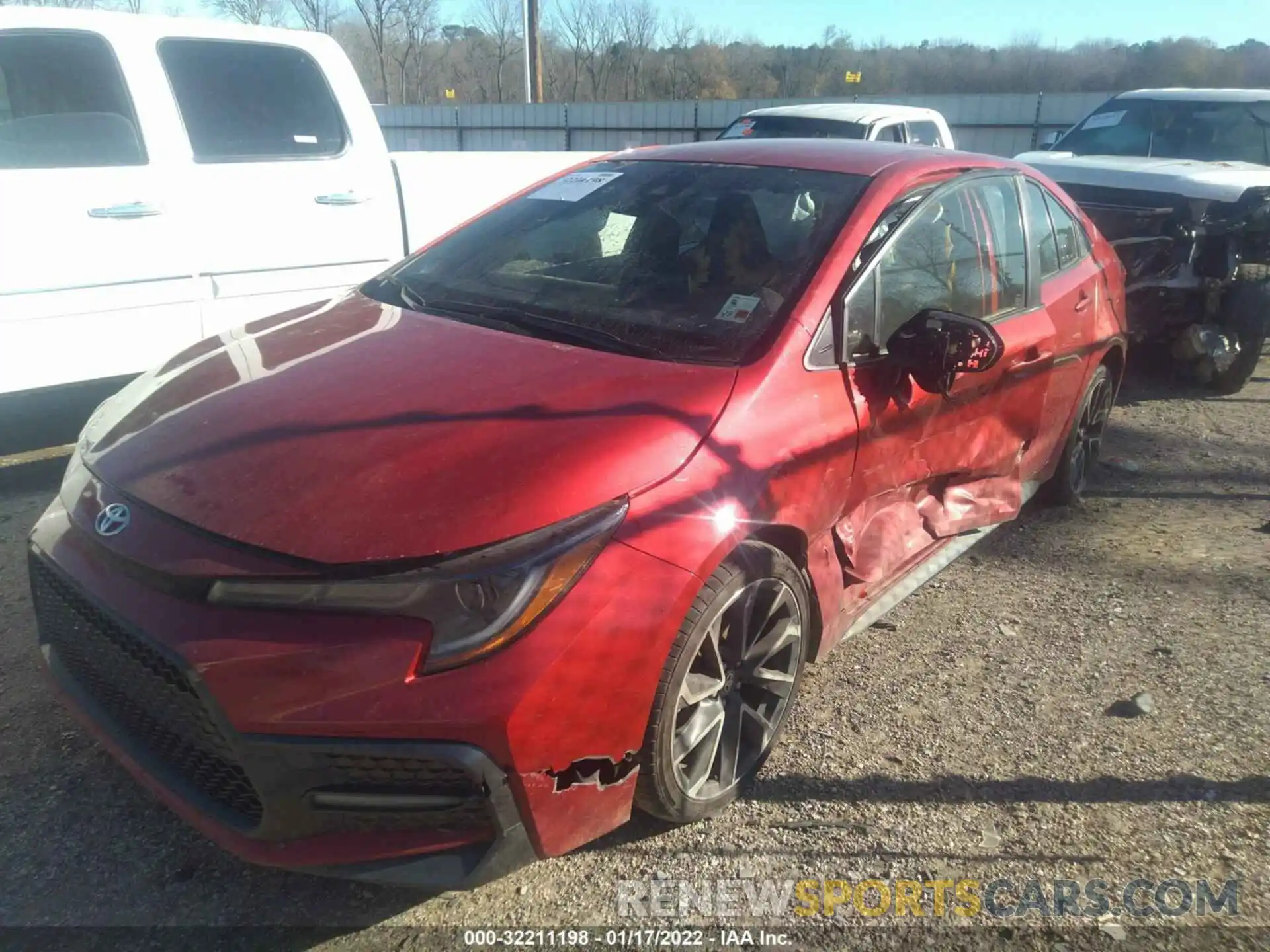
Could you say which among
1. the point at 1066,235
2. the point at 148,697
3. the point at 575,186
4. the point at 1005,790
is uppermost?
the point at 575,186

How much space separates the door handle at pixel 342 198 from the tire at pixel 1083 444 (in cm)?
390

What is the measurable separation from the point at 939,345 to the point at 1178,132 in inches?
273

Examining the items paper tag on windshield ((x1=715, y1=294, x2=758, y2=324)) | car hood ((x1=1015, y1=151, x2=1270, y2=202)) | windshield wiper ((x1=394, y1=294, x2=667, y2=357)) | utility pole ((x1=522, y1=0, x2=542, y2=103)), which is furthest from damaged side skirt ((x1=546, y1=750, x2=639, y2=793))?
utility pole ((x1=522, y1=0, x2=542, y2=103))

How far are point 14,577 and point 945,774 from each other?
133 inches

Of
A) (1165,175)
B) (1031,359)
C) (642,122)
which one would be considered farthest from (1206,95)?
(642,122)

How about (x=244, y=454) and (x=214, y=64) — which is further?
(x=214, y=64)

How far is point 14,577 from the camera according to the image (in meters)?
3.70

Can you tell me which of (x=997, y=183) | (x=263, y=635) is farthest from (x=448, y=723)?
(x=997, y=183)

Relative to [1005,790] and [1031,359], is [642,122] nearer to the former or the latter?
[1031,359]

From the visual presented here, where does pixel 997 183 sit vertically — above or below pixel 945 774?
above

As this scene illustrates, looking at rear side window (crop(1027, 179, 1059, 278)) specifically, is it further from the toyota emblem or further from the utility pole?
the utility pole

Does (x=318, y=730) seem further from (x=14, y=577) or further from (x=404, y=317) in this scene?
(x=14, y=577)

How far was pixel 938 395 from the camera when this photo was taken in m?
3.14

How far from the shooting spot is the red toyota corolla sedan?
196cm
